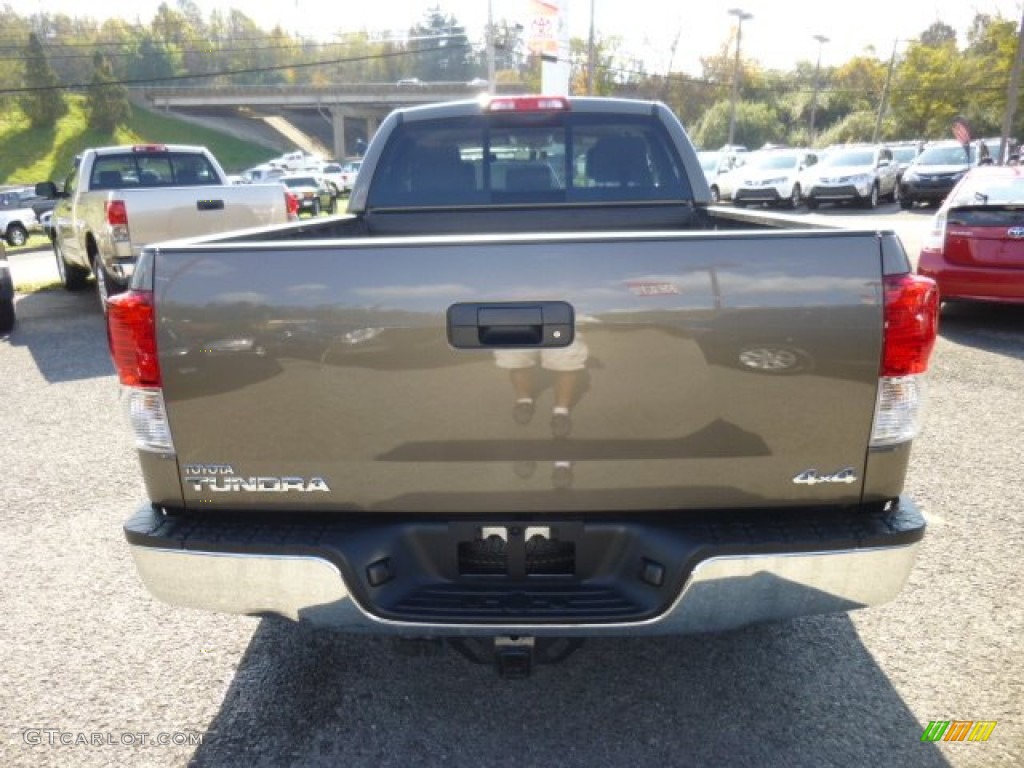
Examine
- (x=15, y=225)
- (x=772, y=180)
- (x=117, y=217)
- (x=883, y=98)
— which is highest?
(x=883, y=98)

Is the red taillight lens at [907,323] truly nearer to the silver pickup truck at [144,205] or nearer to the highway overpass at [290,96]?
the silver pickup truck at [144,205]

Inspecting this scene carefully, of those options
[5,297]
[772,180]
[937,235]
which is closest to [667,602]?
[937,235]

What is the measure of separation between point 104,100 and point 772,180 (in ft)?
212

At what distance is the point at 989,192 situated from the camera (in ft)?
26.0

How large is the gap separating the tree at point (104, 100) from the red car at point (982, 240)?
246 ft

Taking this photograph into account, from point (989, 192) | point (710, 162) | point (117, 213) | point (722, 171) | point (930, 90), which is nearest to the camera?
point (989, 192)

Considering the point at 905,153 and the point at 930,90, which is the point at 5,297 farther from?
the point at 930,90

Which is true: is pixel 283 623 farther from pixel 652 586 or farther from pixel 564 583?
pixel 652 586

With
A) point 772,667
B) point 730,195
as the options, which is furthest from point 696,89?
point 772,667

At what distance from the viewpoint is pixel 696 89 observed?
81.0 metres

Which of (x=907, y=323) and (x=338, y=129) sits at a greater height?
(x=907, y=323)

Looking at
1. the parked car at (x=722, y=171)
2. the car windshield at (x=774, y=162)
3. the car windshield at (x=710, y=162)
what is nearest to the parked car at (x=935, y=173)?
the car windshield at (x=774, y=162)

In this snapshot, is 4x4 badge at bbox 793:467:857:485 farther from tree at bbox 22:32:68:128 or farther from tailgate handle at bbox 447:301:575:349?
tree at bbox 22:32:68:128

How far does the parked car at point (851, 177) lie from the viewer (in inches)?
914
